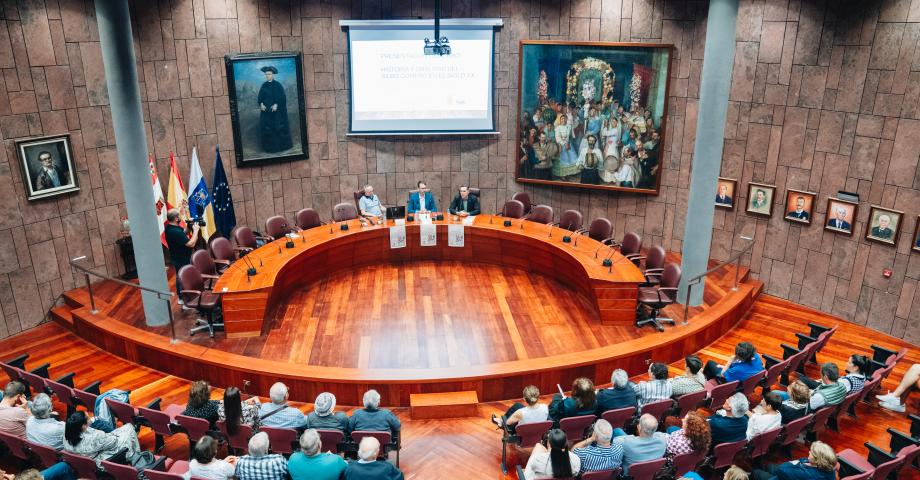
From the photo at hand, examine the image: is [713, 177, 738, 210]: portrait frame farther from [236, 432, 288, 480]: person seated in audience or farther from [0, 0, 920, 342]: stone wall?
[236, 432, 288, 480]: person seated in audience

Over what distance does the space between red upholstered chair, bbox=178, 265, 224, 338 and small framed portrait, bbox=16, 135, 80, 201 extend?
239 centimetres

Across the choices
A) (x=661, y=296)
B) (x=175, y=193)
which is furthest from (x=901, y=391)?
(x=175, y=193)

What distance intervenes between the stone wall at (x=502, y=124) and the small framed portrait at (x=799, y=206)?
135 millimetres

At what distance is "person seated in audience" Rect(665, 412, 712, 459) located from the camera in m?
5.41

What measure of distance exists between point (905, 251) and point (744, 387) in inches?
154

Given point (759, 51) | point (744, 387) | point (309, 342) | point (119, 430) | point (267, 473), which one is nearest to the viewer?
point (267, 473)

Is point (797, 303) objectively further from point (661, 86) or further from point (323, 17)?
point (323, 17)

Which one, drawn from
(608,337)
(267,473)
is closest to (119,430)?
(267,473)

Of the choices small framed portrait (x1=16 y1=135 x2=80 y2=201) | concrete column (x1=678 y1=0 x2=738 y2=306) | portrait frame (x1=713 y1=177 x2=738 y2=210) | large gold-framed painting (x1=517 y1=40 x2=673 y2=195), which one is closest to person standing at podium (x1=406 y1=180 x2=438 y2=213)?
large gold-framed painting (x1=517 y1=40 x2=673 y2=195)

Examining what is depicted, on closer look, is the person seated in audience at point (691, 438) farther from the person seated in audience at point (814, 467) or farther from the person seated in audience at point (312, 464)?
the person seated in audience at point (312, 464)

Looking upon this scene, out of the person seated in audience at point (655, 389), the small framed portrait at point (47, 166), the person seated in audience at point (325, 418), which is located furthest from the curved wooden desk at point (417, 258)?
the person seated in audience at point (325, 418)

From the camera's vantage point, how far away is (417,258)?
11.4m

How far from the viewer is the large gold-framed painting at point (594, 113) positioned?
11.2m

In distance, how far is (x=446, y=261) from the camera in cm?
1132
